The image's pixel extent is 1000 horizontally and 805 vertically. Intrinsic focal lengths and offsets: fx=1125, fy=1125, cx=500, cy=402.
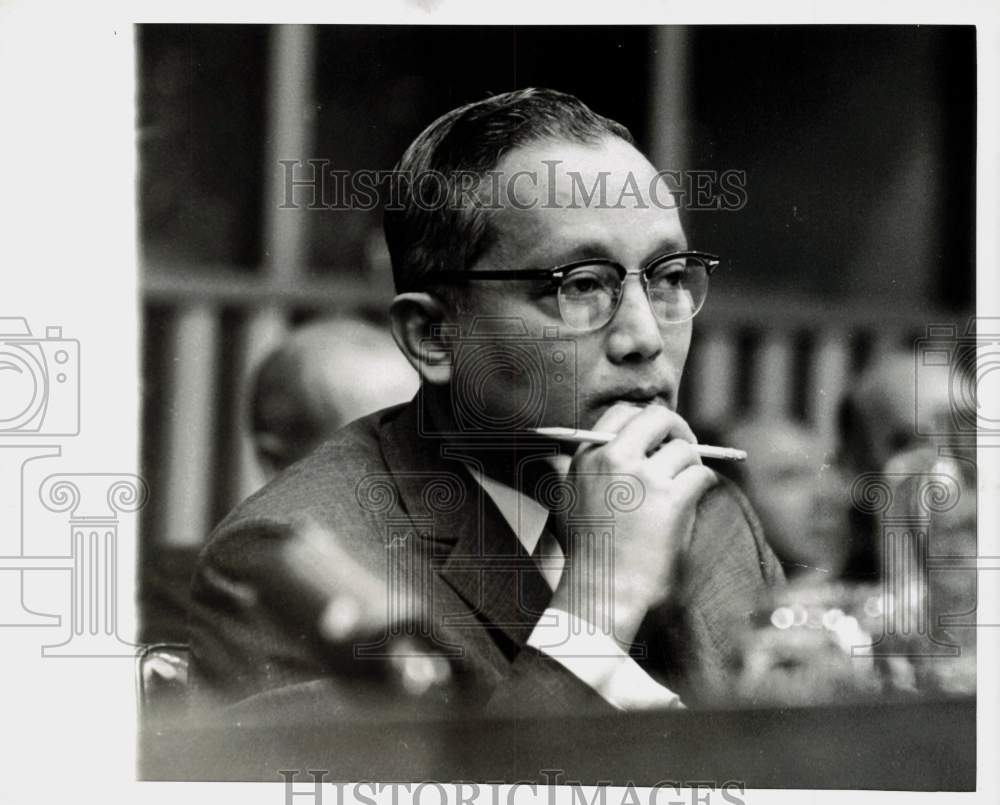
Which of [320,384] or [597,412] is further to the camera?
[320,384]

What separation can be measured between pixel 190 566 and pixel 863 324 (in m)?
2.53

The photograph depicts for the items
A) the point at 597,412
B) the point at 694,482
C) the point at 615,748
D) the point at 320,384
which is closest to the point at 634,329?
the point at 597,412

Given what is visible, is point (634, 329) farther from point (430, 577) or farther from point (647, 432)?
point (430, 577)

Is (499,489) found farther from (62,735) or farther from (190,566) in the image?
(62,735)

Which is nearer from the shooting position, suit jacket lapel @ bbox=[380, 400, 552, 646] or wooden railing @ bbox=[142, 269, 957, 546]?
suit jacket lapel @ bbox=[380, 400, 552, 646]

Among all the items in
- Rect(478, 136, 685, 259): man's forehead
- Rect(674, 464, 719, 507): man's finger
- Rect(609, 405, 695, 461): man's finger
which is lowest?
Rect(674, 464, 719, 507): man's finger

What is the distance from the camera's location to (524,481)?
3.86m

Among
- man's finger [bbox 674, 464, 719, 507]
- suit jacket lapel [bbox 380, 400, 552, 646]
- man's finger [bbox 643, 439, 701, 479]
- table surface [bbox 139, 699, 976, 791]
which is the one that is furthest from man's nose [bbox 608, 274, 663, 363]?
table surface [bbox 139, 699, 976, 791]

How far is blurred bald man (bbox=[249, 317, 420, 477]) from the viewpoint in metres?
3.89

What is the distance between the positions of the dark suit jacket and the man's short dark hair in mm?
536

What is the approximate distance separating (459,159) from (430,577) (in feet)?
4.73

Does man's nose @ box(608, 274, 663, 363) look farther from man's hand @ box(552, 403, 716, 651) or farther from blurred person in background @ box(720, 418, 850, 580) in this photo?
blurred person in background @ box(720, 418, 850, 580)

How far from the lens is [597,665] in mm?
3801
